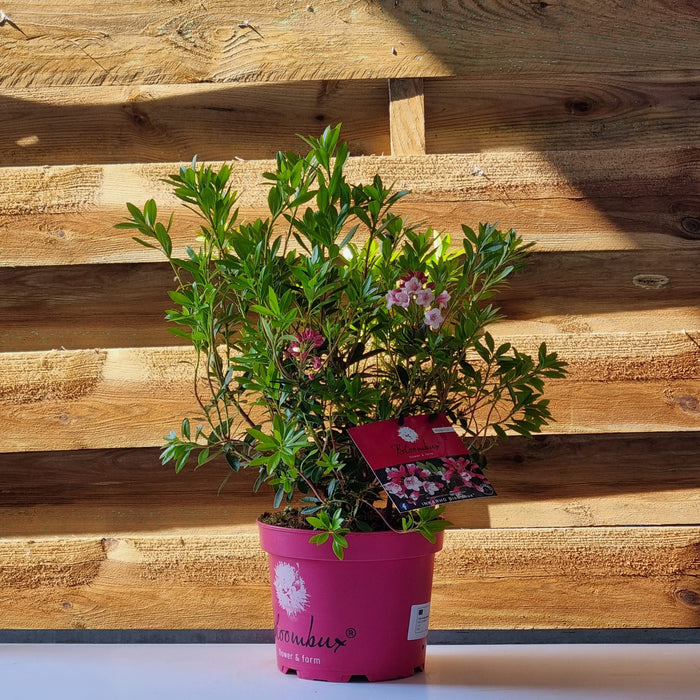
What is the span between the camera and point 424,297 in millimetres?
1022

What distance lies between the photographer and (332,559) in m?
1.05

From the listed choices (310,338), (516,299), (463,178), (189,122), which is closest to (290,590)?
(310,338)

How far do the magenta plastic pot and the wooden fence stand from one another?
1.03 feet

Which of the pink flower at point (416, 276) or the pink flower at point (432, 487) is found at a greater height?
the pink flower at point (416, 276)

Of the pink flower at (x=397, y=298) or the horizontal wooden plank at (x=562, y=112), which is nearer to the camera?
the pink flower at (x=397, y=298)

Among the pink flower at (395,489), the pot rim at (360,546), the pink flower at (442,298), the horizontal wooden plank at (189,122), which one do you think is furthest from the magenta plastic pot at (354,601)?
the horizontal wooden plank at (189,122)

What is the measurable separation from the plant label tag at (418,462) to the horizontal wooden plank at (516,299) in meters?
0.45

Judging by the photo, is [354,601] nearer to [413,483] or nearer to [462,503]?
[413,483]

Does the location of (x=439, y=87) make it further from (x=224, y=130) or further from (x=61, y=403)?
(x=61, y=403)

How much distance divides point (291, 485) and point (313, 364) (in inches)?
6.4

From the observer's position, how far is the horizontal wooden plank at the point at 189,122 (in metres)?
1.49

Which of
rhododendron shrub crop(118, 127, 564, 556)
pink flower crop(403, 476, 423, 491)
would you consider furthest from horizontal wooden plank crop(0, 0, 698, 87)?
pink flower crop(403, 476, 423, 491)

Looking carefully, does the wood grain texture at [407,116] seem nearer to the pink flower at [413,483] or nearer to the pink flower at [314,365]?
the pink flower at [314,365]

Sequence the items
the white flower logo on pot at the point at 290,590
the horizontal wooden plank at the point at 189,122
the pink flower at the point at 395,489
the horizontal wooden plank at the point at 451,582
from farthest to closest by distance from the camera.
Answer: the horizontal wooden plank at the point at 189,122 < the horizontal wooden plank at the point at 451,582 < the white flower logo on pot at the point at 290,590 < the pink flower at the point at 395,489
